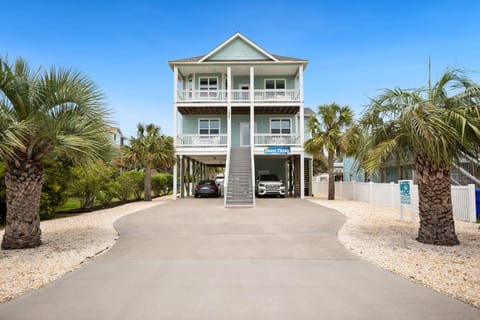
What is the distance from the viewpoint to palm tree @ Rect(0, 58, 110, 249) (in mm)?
6270

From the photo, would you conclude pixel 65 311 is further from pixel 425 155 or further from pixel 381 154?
pixel 425 155

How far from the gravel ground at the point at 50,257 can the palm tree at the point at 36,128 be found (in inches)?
28.4

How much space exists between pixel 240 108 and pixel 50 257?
18526 mm

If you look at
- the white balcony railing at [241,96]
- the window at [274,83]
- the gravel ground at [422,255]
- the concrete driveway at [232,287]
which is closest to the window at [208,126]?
the white balcony railing at [241,96]

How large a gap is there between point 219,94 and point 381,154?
17.6 meters

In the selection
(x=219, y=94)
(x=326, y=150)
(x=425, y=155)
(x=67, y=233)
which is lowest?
(x=67, y=233)

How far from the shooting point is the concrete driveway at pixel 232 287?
3.35 metres

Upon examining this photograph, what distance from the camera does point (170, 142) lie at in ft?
64.5

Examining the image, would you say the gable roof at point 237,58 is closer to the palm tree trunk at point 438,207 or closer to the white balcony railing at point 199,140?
the white balcony railing at point 199,140

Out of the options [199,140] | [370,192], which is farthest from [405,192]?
[199,140]

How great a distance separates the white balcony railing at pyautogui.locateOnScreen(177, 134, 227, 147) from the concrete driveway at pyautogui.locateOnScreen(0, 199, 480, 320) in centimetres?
1390

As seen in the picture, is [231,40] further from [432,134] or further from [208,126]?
[432,134]

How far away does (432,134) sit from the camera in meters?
6.17

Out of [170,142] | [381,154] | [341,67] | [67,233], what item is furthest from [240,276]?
[341,67]
